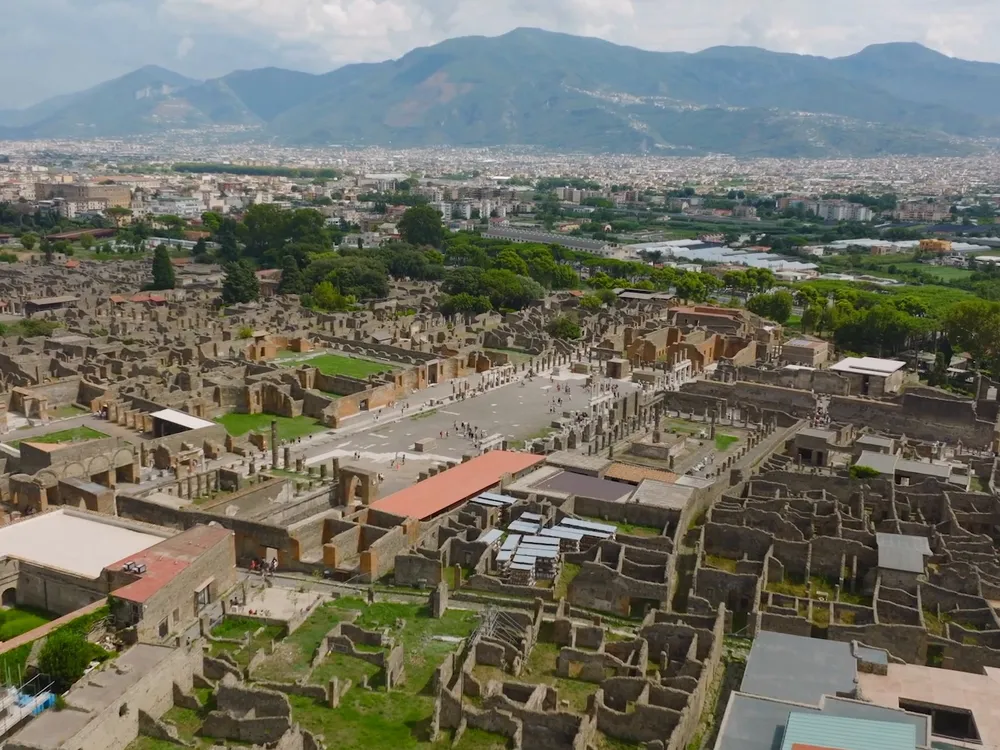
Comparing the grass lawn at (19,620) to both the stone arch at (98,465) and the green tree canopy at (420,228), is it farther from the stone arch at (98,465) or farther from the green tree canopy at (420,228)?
the green tree canopy at (420,228)

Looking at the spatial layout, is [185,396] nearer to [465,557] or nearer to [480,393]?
[480,393]

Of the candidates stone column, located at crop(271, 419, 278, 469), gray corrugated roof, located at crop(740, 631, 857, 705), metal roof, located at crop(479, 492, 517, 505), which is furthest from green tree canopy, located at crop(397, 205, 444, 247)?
gray corrugated roof, located at crop(740, 631, 857, 705)

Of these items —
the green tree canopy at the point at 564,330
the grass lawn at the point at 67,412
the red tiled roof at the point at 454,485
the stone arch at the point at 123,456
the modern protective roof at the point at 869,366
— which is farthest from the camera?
the green tree canopy at the point at 564,330

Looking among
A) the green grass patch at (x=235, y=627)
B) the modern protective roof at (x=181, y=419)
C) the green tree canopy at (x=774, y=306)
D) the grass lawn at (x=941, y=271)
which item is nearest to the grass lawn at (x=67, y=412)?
the modern protective roof at (x=181, y=419)

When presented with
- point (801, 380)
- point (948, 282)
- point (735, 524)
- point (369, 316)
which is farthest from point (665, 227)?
point (735, 524)

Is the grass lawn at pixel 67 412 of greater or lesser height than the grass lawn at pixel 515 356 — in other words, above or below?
above

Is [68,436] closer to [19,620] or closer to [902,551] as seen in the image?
[19,620]

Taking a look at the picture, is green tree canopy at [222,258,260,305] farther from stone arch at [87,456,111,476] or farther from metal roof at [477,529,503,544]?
metal roof at [477,529,503,544]
